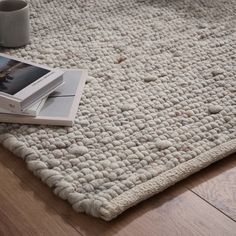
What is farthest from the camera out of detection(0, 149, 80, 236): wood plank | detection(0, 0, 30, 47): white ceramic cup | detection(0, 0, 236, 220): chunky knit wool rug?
detection(0, 0, 30, 47): white ceramic cup

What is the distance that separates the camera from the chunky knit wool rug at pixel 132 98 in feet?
3.23

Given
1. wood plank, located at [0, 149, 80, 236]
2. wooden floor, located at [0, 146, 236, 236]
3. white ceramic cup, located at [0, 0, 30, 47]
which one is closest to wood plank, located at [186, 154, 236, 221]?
wooden floor, located at [0, 146, 236, 236]

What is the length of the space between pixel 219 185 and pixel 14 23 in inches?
29.4

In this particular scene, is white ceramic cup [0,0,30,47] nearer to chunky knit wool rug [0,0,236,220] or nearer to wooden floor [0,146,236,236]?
chunky knit wool rug [0,0,236,220]

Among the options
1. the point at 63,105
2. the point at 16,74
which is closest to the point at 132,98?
the point at 63,105

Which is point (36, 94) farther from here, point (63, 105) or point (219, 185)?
point (219, 185)

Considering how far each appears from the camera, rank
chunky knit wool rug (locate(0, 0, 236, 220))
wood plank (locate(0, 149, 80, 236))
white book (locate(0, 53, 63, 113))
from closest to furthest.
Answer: wood plank (locate(0, 149, 80, 236))
chunky knit wool rug (locate(0, 0, 236, 220))
white book (locate(0, 53, 63, 113))

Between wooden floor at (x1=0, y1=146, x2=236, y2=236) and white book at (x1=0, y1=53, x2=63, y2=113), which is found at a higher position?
white book at (x1=0, y1=53, x2=63, y2=113)

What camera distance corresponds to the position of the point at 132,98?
4.02ft

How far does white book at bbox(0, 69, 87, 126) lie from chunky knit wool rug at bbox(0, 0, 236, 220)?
17mm

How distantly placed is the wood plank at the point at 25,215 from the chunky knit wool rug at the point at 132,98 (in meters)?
0.04

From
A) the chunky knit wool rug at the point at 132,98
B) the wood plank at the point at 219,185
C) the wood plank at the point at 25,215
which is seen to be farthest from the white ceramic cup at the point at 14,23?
the wood plank at the point at 219,185

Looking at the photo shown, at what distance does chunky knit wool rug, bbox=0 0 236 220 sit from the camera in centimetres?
99

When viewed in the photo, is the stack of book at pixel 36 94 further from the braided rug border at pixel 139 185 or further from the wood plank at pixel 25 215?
the wood plank at pixel 25 215
